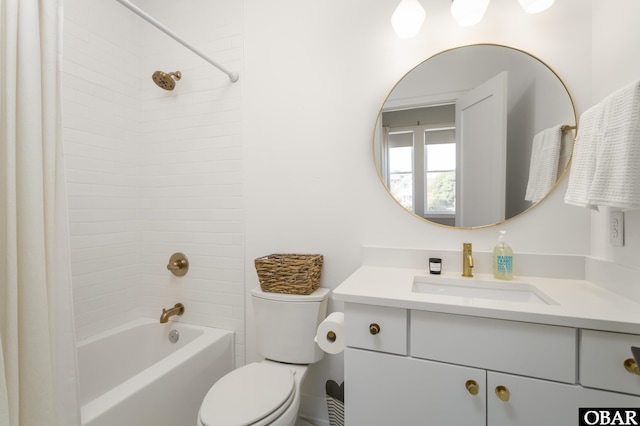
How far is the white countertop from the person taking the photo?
0.82 m

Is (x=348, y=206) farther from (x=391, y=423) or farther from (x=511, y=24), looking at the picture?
(x=511, y=24)

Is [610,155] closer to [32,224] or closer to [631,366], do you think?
[631,366]

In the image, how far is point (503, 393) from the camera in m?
0.88

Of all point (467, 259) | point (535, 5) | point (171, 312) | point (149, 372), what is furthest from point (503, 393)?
point (171, 312)

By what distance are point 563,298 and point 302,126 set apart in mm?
1348

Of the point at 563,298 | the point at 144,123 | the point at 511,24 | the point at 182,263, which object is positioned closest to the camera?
the point at 563,298

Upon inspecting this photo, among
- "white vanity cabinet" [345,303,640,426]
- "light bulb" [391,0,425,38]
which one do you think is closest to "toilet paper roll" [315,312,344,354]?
"white vanity cabinet" [345,303,640,426]

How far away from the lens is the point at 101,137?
1767 mm

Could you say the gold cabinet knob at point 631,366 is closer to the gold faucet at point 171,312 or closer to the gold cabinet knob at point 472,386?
the gold cabinet knob at point 472,386

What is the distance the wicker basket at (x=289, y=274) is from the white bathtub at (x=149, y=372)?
20.1 inches

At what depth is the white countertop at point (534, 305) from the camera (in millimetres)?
818

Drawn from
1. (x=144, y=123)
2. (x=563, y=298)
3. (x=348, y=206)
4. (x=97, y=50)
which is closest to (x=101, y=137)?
(x=144, y=123)

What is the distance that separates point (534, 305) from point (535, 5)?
118 centimetres

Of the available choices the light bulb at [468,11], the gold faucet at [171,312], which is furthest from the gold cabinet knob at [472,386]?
the gold faucet at [171,312]
